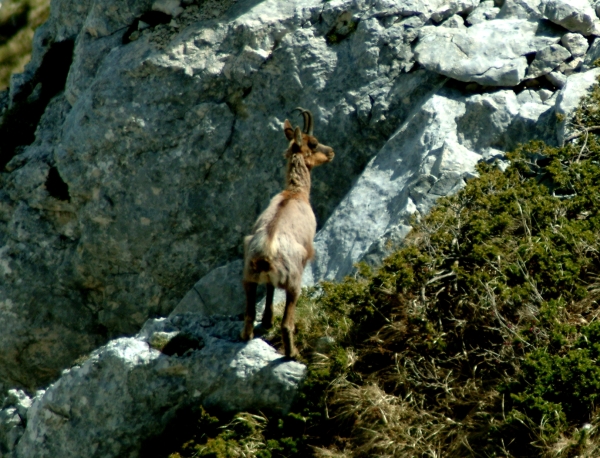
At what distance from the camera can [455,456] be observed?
7.65m

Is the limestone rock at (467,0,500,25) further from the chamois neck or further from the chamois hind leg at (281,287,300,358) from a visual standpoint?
the chamois hind leg at (281,287,300,358)

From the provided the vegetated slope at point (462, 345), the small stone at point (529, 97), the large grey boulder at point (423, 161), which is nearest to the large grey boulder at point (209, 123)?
the large grey boulder at point (423, 161)

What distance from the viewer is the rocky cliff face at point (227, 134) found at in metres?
11.8

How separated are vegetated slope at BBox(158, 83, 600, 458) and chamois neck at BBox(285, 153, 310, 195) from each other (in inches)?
65.6

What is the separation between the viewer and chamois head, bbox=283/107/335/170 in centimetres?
1102

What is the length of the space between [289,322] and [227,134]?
16.6 ft

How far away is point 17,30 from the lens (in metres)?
25.1

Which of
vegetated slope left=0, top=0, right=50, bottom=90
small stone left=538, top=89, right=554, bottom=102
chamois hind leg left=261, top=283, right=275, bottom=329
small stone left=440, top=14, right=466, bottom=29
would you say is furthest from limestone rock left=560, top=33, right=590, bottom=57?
vegetated slope left=0, top=0, right=50, bottom=90

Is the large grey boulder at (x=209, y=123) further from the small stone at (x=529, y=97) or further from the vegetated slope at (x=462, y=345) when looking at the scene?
the vegetated slope at (x=462, y=345)

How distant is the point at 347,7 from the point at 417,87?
73.1 inches

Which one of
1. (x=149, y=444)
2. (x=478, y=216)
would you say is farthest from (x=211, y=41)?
(x=149, y=444)

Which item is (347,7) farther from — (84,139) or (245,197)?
(84,139)

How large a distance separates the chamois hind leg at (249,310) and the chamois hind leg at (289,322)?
423 millimetres

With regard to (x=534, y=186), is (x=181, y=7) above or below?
above
